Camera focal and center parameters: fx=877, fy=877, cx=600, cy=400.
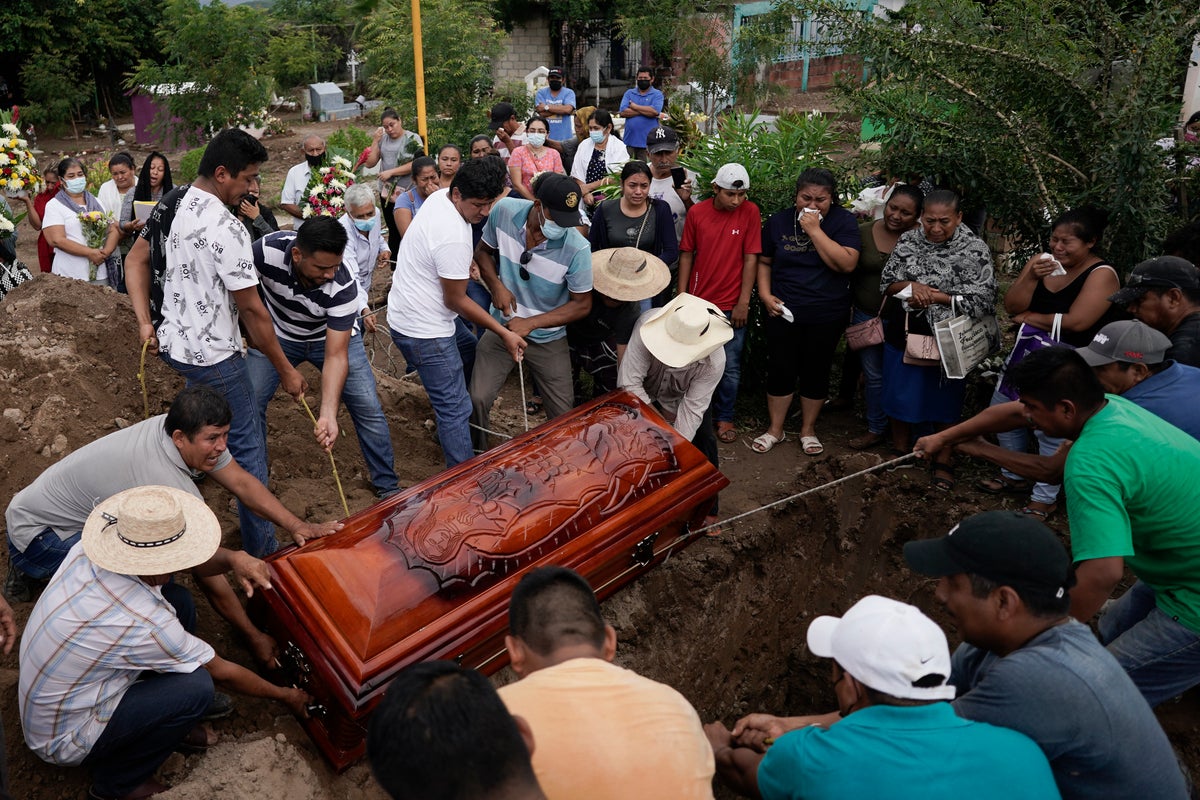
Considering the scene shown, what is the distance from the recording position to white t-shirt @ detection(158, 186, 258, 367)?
131 inches

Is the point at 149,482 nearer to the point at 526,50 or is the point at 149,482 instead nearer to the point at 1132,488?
the point at 1132,488

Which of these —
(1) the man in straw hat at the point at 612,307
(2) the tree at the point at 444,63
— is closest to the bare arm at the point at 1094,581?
(1) the man in straw hat at the point at 612,307

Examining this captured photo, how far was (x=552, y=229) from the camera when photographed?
4.14 meters

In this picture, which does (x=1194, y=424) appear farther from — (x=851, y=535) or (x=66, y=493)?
(x=66, y=493)

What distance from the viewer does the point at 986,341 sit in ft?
15.3

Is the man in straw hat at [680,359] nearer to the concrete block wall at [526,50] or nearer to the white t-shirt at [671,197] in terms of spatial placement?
the white t-shirt at [671,197]

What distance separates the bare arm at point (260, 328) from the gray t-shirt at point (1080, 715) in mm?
2754

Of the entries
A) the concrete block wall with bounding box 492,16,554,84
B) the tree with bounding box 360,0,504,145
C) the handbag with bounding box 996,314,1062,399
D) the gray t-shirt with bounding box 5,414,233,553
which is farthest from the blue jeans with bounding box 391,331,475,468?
the concrete block wall with bounding box 492,16,554,84

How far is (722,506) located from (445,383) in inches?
64.8

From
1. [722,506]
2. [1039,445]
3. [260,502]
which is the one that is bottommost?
[722,506]

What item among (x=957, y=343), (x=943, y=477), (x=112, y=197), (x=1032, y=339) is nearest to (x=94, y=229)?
(x=112, y=197)

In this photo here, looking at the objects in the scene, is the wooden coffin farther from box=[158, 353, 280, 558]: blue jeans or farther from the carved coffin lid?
box=[158, 353, 280, 558]: blue jeans

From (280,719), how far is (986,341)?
3828 millimetres

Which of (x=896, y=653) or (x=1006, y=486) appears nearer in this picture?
(x=896, y=653)
